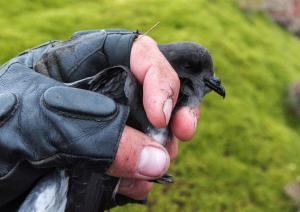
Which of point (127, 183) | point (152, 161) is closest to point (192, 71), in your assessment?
point (152, 161)

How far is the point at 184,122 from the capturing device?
1.81 meters

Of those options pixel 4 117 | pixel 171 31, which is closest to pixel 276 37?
pixel 171 31

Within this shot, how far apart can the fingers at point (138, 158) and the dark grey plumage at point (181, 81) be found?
0.50 feet

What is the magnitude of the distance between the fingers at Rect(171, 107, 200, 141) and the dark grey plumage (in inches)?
2.0

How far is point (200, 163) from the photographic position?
4.11 meters

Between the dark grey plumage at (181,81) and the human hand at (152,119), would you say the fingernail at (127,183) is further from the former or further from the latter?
the human hand at (152,119)

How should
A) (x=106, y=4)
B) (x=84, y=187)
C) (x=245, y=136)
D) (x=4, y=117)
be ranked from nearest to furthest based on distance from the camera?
(x=4, y=117)
(x=84, y=187)
(x=245, y=136)
(x=106, y=4)

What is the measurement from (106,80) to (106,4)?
4621mm

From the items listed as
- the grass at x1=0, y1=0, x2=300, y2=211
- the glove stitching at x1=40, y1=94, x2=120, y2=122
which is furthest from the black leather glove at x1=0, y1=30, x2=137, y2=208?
the grass at x1=0, y1=0, x2=300, y2=211

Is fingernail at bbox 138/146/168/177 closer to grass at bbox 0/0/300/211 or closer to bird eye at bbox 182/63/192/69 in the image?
bird eye at bbox 182/63/192/69

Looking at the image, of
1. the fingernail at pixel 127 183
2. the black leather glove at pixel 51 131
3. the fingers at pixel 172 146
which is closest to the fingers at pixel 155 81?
the black leather glove at pixel 51 131

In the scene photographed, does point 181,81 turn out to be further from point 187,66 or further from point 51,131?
point 51,131

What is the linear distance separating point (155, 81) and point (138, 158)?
1.00ft

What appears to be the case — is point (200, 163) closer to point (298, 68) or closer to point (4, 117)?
point (4, 117)
